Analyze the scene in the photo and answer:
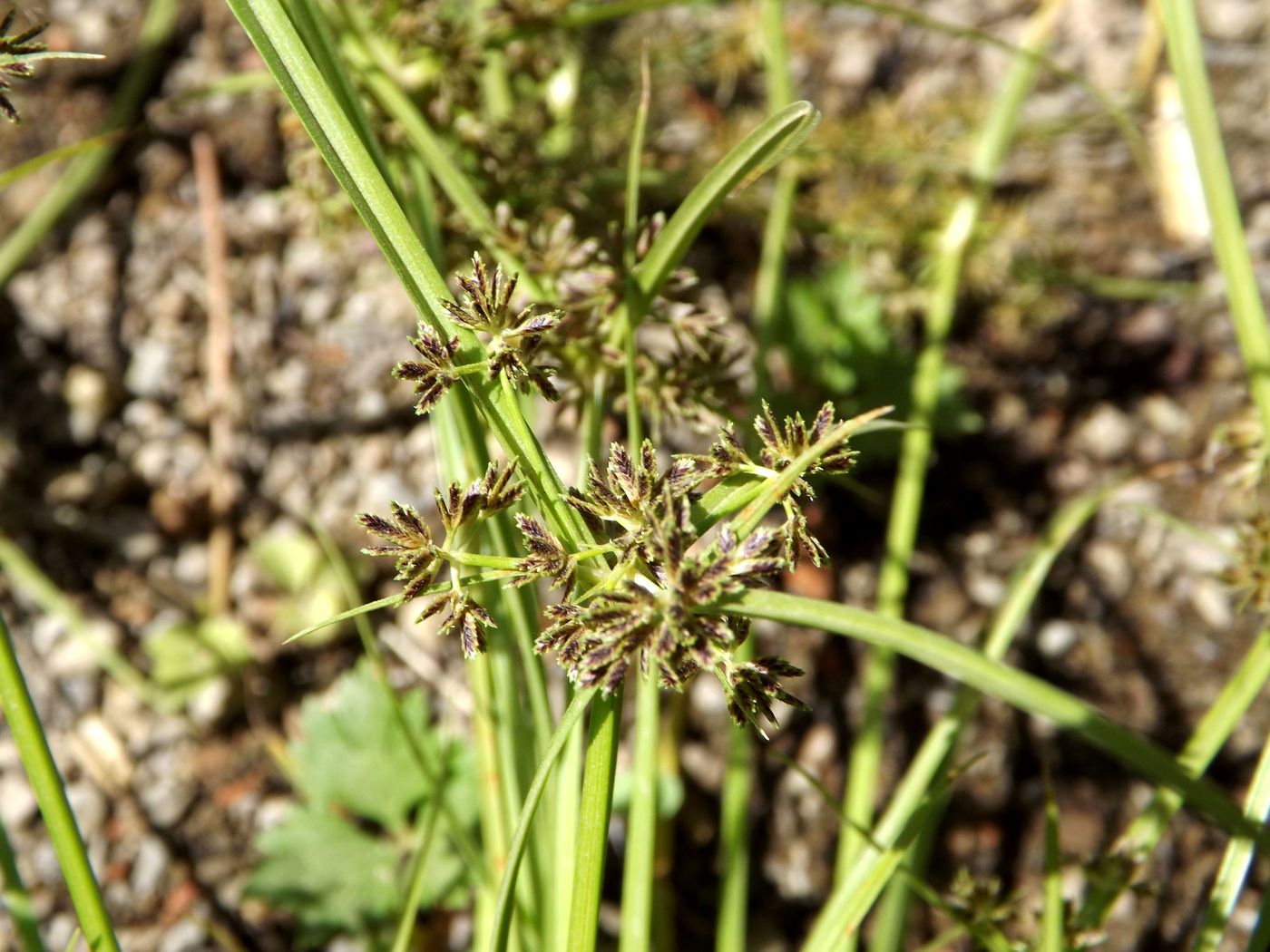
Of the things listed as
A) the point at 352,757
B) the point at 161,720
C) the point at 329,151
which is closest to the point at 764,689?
the point at 329,151

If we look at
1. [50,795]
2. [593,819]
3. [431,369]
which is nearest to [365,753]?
[50,795]

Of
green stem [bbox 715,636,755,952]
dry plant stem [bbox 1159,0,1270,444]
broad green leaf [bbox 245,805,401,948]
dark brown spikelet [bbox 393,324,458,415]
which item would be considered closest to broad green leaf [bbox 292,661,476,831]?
broad green leaf [bbox 245,805,401,948]

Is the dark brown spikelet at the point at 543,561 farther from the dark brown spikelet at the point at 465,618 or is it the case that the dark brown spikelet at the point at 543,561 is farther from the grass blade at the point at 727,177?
the grass blade at the point at 727,177

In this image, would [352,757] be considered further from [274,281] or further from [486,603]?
[274,281]

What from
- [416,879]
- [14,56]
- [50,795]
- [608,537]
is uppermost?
[14,56]

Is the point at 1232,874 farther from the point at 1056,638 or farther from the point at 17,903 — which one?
the point at 17,903
